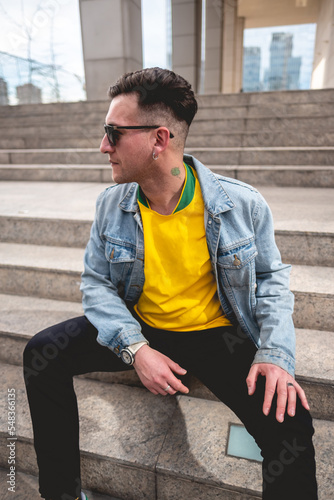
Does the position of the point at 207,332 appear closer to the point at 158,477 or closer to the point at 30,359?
the point at 158,477

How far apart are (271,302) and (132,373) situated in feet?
3.10

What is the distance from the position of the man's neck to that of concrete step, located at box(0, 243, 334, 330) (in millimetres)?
987

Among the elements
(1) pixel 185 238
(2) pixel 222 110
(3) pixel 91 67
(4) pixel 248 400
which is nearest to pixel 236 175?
(2) pixel 222 110

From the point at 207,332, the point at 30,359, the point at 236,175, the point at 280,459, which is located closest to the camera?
the point at 280,459

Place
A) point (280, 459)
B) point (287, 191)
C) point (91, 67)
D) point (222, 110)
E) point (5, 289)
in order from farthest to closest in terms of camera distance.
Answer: point (91, 67)
point (222, 110)
point (287, 191)
point (5, 289)
point (280, 459)

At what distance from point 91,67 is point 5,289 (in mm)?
7299

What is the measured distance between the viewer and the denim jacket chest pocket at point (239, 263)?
1469mm

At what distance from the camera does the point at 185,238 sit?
1504mm

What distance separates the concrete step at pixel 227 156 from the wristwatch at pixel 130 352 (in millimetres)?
3496

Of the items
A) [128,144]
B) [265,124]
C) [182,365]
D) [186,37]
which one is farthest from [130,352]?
[186,37]

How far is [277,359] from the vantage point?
1.27 metres

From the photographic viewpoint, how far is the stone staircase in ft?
4.93

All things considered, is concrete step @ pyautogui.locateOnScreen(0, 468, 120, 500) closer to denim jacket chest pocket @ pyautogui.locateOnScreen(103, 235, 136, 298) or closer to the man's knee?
the man's knee

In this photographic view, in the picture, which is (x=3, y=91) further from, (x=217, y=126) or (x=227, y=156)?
(x=227, y=156)
